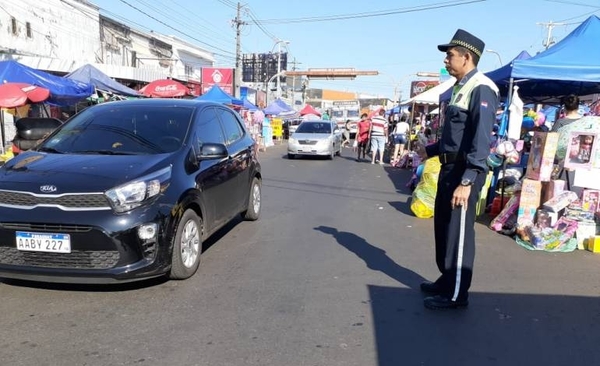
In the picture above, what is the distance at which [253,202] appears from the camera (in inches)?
286

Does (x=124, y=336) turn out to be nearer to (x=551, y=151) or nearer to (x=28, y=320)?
(x=28, y=320)

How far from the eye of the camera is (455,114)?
397cm

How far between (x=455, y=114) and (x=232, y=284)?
8.22 ft

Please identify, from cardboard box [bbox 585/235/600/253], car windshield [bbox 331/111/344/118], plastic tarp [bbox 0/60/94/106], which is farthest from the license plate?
car windshield [bbox 331/111/344/118]

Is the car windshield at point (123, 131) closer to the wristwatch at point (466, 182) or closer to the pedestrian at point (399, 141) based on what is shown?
the wristwatch at point (466, 182)

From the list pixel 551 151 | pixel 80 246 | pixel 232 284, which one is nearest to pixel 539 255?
pixel 551 151

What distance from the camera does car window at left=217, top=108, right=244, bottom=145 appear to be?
627 cm

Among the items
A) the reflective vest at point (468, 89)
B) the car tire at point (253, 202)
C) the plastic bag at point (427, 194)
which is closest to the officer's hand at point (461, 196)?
the reflective vest at point (468, 89)

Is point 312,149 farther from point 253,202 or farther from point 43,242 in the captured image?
point 43,242

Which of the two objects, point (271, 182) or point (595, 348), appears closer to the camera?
point (595, 348)

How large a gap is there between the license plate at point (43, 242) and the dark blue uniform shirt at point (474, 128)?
10.4 feet

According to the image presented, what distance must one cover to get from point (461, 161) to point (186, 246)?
8.50ft

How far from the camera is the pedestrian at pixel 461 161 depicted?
12.4ft

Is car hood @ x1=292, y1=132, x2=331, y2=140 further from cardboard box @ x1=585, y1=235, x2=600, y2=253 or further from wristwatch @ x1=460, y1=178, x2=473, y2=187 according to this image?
wristwatch @ x1=460, y1=178, x2=473, y2=187
